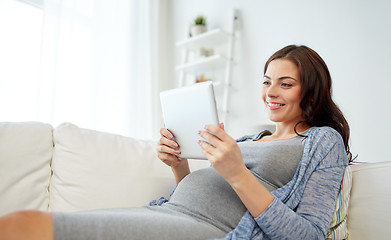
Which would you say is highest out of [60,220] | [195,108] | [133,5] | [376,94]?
[133,5]

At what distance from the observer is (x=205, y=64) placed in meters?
2.82

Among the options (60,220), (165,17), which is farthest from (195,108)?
(165,17)

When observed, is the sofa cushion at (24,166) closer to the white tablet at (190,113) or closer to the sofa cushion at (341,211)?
the white tablet at (190,113)

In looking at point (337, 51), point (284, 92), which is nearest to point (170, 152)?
point (284, 92)


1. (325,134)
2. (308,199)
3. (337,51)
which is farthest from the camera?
(337,51)

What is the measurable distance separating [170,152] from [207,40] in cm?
188

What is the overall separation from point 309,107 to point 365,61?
115 cm

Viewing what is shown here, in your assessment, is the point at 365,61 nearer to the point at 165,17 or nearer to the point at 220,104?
the point at 220,104

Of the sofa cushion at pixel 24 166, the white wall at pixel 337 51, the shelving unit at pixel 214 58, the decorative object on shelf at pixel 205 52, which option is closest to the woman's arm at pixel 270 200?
the sofa cushion at pixel 24 166

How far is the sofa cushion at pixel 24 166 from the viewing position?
1167 mm

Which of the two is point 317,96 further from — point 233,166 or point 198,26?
point 198,26

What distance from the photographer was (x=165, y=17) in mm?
3361

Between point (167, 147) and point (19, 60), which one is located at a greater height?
point (19, 60)

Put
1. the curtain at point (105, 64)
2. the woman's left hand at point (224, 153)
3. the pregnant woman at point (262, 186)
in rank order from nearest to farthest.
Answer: the pregnant woman at point (262, 186) → the woman's left hand at point (224, 153) → the curtain at point (105, 64)
